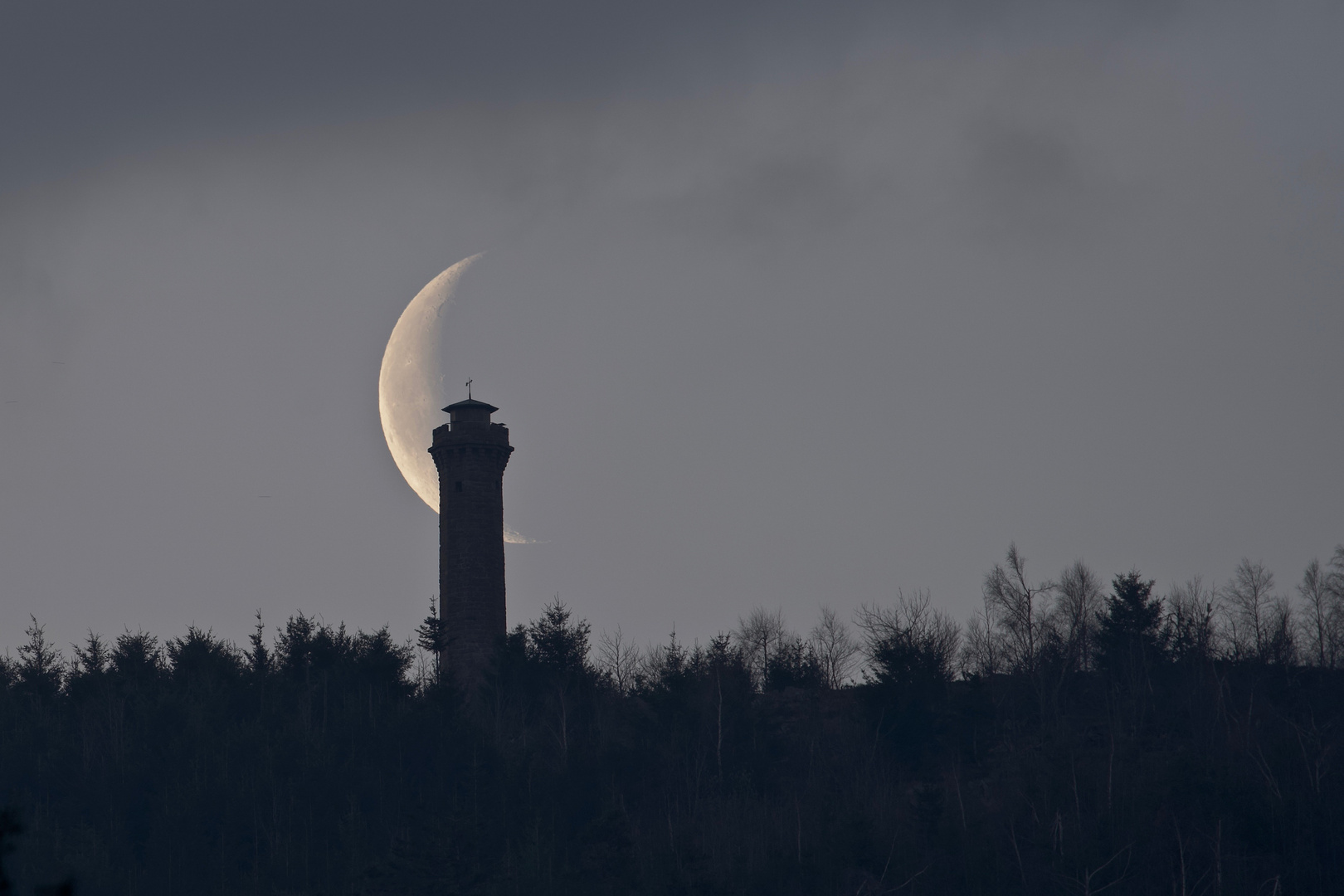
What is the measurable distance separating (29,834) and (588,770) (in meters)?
17.1

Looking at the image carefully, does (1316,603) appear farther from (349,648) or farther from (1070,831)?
(349,648)

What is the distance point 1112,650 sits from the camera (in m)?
57.4

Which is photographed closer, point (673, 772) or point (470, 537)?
point (673, 772)

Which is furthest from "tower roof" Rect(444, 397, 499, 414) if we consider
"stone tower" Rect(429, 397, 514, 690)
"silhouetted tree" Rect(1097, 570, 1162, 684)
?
"silhouetted tree" Rect(1097, 570, 1162, 684)

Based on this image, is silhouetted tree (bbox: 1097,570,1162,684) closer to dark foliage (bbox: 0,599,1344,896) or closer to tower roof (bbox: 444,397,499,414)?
dark foliage (bbox: 0,599,1344,896)

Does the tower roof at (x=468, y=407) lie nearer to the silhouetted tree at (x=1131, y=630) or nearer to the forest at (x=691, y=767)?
the forest at (x=691, y=767)

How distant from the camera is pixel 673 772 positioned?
163ft

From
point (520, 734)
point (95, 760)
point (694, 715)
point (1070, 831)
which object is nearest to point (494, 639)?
point (520, 734)

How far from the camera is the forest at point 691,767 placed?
40.8 metres

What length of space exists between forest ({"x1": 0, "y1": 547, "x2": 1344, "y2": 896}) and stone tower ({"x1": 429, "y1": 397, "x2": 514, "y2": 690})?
4.02 feet

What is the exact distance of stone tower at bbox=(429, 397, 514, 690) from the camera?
56500 mm

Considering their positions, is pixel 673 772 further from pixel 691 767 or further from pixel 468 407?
pixel 468 407

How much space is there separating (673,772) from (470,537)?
1326 cm

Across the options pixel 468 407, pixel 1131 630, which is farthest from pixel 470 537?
pixel 1131 630
